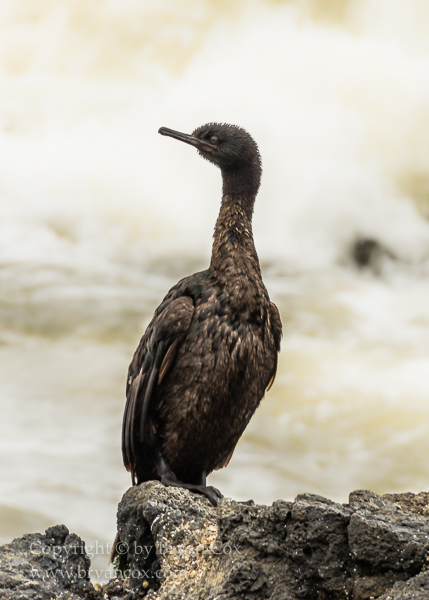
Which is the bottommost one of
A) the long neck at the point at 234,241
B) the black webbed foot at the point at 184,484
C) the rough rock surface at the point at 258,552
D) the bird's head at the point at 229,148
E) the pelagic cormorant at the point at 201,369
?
the rough rock surface at the point at 258,552

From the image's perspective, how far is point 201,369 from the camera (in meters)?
5.51

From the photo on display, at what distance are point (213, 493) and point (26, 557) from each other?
1.49 meters

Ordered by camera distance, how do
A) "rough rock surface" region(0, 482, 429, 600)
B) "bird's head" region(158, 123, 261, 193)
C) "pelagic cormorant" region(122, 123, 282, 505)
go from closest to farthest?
1. "rough rock surface" region(0, 482, 429, 600)
2. "pelagic cormorant" region(122, 123, 282, 505)
3. "bird's head" region(158, 123, 261, 193)

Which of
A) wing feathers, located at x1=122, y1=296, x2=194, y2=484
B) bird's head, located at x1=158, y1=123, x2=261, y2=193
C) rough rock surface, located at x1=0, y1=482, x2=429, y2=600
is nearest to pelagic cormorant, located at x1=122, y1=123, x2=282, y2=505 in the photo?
wing feathers, located at x1=122, y1=296, x2=194, y2=484

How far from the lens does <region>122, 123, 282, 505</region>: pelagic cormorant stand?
5527 millimetres

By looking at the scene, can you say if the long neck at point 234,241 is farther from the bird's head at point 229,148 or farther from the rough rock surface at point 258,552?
the rough rock surface at point 258,552

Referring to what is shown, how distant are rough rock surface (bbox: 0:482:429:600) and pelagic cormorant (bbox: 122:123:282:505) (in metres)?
0.82

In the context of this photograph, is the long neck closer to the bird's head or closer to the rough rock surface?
the bird's head

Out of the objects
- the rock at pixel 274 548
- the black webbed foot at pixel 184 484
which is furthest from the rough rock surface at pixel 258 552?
the black webbed foot at pixel 184 484

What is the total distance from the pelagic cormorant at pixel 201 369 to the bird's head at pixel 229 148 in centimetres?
60

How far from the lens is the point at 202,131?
6.55 meters

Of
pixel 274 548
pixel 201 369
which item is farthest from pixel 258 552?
pixel 201 369

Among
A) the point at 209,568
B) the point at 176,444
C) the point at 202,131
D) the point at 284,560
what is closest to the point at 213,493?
the point at 176,444

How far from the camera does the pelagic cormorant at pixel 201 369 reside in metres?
5.53
